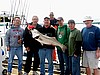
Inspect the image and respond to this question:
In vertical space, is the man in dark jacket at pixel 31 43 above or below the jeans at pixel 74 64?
above

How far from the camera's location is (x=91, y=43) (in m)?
5.61

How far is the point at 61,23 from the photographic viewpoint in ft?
20.0

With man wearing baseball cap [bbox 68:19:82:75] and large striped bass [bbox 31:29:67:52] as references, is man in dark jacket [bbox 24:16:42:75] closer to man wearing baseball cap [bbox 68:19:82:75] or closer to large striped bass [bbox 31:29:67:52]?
large striped bass [bbox 31:29:67:52]

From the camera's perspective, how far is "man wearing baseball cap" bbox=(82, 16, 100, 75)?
18.2 feet

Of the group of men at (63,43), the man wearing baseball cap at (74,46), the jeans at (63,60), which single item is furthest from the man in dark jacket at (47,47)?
the man wearing baseball cap at (74,46)

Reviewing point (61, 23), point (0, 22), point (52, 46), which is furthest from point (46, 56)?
point (0, 22)

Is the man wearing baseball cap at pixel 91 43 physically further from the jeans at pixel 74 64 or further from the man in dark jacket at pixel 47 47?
the man in dark jacket at pixel 47 47

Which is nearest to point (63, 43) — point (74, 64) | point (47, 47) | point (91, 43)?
point (47, 47)

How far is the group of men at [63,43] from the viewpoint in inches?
221

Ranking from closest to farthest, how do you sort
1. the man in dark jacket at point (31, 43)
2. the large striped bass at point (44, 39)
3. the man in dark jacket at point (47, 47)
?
the large striped bass at point (44, 39)
the man in dark jacket at point (47, 47)
the man in dark jacket at point (31, 43)

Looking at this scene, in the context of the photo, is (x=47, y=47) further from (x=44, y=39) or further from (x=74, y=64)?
(x=74, y=64)

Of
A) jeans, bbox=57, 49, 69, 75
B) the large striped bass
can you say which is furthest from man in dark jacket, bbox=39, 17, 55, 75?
jeans, bbox=57, 49, 69, 75

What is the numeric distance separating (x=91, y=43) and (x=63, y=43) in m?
0.75

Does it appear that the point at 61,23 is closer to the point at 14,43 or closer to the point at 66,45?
the point at 66,45
